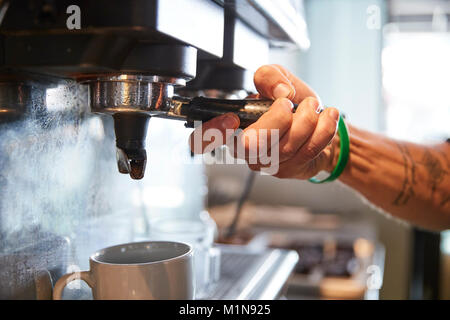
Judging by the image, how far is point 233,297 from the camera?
2.18 feet

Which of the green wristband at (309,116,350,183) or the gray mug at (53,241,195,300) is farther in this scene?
the green wristband at (309,116,350,183)

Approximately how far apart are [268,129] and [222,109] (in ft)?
0.18

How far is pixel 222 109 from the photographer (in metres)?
0.51

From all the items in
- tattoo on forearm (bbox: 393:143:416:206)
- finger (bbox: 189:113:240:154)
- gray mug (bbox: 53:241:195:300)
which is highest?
finger (bbox: 189:113:240:154)

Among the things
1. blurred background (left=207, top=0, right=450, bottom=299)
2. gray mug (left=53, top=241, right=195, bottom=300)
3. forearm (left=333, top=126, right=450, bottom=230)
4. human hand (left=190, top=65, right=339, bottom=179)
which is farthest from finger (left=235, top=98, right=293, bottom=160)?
blurred background (left=207, top=0, right=450, bottom=299)

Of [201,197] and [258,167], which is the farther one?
[201,197]

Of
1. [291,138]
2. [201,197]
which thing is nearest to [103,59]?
[291,138]

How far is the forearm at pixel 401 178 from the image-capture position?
89cm

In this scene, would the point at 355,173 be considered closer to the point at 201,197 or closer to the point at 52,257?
the point at 201,197

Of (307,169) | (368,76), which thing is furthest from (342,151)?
(368,76)

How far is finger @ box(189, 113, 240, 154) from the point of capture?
1.70ft

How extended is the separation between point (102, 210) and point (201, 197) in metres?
0.51

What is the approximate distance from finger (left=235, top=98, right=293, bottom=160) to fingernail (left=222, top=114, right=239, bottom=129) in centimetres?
1

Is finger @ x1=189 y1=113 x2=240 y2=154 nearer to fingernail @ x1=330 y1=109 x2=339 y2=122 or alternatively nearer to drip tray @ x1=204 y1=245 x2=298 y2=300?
fingernail @ x1=330 y1=109 x2=339 y2=122
